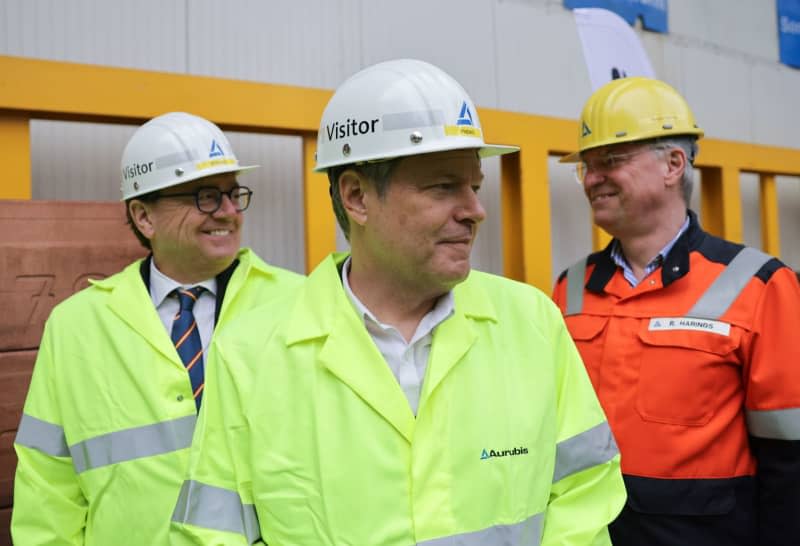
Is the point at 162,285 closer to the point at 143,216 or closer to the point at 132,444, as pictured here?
the point at 143,216

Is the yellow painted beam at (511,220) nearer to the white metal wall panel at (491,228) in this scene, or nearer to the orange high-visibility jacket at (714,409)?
the white metal wall panel at (491,228)

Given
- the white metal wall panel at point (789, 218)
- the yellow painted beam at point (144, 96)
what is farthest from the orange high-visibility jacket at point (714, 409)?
the white metal wall panel at point (789, 218)

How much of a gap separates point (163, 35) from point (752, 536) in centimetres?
291

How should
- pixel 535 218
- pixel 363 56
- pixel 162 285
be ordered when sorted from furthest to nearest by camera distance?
pixel 535 218 → pixel 363 56 → pixel 162 285

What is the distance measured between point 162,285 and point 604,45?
2.03m

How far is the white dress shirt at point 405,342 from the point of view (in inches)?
62.0

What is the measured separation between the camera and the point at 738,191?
555cm

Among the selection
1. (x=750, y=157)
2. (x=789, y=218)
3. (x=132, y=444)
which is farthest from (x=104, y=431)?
(x=789, y=218)

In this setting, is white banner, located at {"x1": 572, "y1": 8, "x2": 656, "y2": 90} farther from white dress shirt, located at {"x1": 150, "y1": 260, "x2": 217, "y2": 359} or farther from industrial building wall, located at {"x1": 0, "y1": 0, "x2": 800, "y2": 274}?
white dress shirt, located at {"x1": 150, "y1": 260, "x2": 217, "y2": 359}

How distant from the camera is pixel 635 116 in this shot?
2623 millimetres

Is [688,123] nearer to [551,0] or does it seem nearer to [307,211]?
[307,211]

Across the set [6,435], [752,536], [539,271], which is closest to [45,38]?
[6,435]

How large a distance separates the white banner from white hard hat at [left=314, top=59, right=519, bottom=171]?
66.5 inches

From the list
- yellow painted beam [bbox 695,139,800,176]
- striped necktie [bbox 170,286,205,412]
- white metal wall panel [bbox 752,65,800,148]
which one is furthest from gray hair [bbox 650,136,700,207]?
white metal wall panel [bbox 752,65,800,148]
